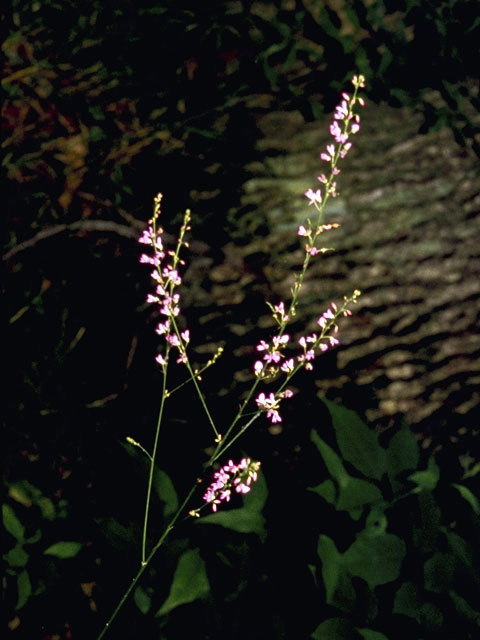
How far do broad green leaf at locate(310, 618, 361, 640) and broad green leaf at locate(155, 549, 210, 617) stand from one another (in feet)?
A: 0.61

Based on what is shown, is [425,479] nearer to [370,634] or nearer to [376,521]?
[376,521]

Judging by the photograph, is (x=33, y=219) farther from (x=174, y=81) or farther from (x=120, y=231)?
(x=174, y=81)

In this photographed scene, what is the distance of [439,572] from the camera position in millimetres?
994

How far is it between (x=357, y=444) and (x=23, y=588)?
65 centimetres

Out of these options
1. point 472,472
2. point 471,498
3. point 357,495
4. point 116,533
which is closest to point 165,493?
point 116,533

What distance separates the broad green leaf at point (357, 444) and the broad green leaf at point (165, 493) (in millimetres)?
317

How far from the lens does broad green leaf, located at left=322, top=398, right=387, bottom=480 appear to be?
43.4 inches

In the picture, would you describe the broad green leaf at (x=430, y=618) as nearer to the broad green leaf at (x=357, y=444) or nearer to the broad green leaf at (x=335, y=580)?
the broad green leaf at (x=335, y=580)

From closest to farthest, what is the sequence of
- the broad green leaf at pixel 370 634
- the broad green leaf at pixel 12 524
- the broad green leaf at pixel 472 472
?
1. the broad green leaf at pixel 370 634
2. the broad green leaf at pixel 12 524
3. the broad green leaf at pixel 472 472

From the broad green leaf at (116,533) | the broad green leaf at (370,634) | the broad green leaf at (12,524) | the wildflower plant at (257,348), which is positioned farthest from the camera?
the broad green leaf at (12,524)

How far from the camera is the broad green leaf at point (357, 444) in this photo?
1102 mm

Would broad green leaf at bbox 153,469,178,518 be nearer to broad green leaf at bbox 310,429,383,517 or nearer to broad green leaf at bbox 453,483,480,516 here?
broad green leaf at bbox 310,429,383,517

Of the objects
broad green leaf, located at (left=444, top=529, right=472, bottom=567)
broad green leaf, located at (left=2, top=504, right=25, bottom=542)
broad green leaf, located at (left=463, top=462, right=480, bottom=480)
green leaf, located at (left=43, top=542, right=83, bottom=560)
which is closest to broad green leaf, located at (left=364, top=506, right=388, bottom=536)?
broad green leaf, located at (left=444, top=529, right=472, bottom=567)

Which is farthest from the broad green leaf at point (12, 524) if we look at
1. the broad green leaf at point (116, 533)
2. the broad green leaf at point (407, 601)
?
the broad green leaf at point (407, 601)
